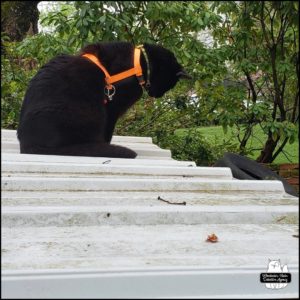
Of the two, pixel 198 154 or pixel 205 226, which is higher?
pixel 205 226

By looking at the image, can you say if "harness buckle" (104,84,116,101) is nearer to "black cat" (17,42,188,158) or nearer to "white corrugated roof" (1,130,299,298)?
"black cat" (17,42,188,158)

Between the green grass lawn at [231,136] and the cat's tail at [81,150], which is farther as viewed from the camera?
the green grass lawn at [231,136]

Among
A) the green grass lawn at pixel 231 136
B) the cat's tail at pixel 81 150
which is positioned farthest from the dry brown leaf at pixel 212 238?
the green grass lawn at pixel 231 136

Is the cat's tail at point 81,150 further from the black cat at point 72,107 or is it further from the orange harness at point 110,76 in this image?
the orange harness at point 110,76

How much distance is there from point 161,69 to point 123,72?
1.69ft

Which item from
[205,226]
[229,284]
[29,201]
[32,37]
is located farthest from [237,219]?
[32,37]

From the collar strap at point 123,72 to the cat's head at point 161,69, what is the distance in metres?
0.13

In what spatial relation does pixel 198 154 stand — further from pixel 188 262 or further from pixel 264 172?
pixel 188 262

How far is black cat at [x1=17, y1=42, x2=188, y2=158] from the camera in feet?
9.15

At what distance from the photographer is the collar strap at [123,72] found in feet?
9.73

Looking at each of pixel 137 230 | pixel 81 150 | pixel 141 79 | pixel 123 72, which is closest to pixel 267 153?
pixel 141 79

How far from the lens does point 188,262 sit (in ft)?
4.31

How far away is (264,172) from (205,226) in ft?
3.94

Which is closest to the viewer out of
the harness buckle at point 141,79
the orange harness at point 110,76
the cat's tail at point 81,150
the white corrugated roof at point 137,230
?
the white corrugated roof at point 137,230
